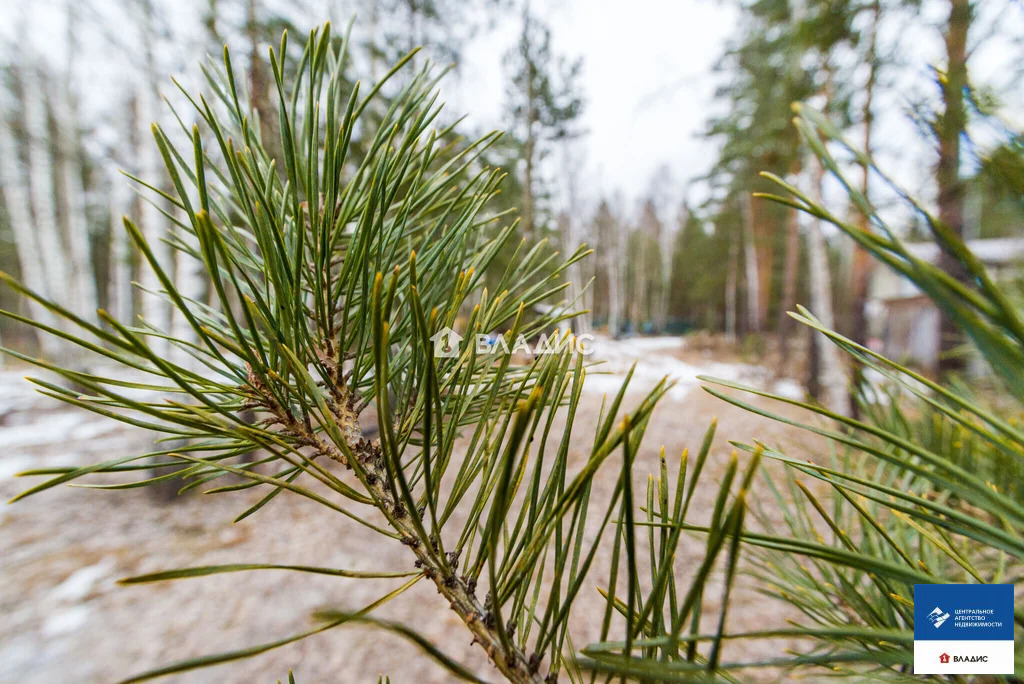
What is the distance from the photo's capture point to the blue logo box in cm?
28

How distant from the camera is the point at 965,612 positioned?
28 centimetres

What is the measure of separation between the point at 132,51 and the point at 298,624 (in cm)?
→ 372

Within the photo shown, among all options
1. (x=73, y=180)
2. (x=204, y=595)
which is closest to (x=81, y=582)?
(x=204, y=595)

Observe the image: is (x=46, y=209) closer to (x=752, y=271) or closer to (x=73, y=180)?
(x=73, y=180)

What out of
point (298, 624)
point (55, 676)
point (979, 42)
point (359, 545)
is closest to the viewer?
point (979, 42)

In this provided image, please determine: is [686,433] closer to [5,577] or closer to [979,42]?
[979,42]

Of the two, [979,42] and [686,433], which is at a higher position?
[979,42]

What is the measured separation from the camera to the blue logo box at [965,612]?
0.28 metres

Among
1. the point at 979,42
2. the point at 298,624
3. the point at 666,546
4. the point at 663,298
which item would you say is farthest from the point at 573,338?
the point at 663,298

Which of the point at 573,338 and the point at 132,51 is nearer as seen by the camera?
the point at 573,338

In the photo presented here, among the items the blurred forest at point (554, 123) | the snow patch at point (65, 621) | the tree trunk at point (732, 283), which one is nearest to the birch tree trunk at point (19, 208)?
the blurred forest at point (554, 123)

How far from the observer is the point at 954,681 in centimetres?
33

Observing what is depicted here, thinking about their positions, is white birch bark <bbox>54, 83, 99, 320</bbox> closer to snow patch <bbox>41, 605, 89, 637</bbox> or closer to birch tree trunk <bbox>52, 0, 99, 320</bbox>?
birch tree trunk <bbox>52, 0, 99, 320</bbox>

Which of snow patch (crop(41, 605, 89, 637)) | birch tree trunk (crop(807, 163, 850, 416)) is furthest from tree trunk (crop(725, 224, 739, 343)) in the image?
snow patch (crop(41, 605, 89, 637))
